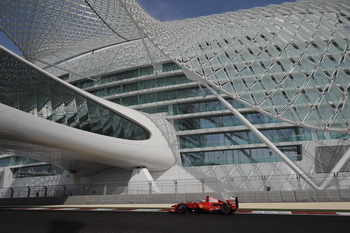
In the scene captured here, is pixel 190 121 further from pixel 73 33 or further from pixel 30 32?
pixel 30 32

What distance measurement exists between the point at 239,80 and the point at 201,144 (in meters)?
11.8

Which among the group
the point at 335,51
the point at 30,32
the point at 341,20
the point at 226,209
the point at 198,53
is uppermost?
the point at 30,32

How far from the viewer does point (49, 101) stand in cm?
1877

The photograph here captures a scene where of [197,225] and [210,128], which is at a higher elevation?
[210,128]

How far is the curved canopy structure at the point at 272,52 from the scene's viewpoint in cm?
2136

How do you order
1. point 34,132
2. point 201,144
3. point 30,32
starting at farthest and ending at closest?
1. point 30,32
2. point 201,144
3. point 34,132

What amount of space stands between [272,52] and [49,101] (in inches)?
853

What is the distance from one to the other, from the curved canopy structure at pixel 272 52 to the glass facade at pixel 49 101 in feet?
30.1

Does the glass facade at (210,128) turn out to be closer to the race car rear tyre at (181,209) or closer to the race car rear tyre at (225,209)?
the race car rear tyre at (181,209)

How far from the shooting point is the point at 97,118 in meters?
21.8

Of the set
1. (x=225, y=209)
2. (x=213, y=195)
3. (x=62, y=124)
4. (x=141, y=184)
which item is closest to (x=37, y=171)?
(x=141, y=184)

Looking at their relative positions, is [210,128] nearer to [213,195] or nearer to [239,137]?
[239,137]

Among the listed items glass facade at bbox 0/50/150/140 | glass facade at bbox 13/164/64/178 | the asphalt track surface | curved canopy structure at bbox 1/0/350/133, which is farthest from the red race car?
glass facade at bbox 13/164/64/178

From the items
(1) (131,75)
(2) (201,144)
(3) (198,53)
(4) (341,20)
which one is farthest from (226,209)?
(1) (131,75)
